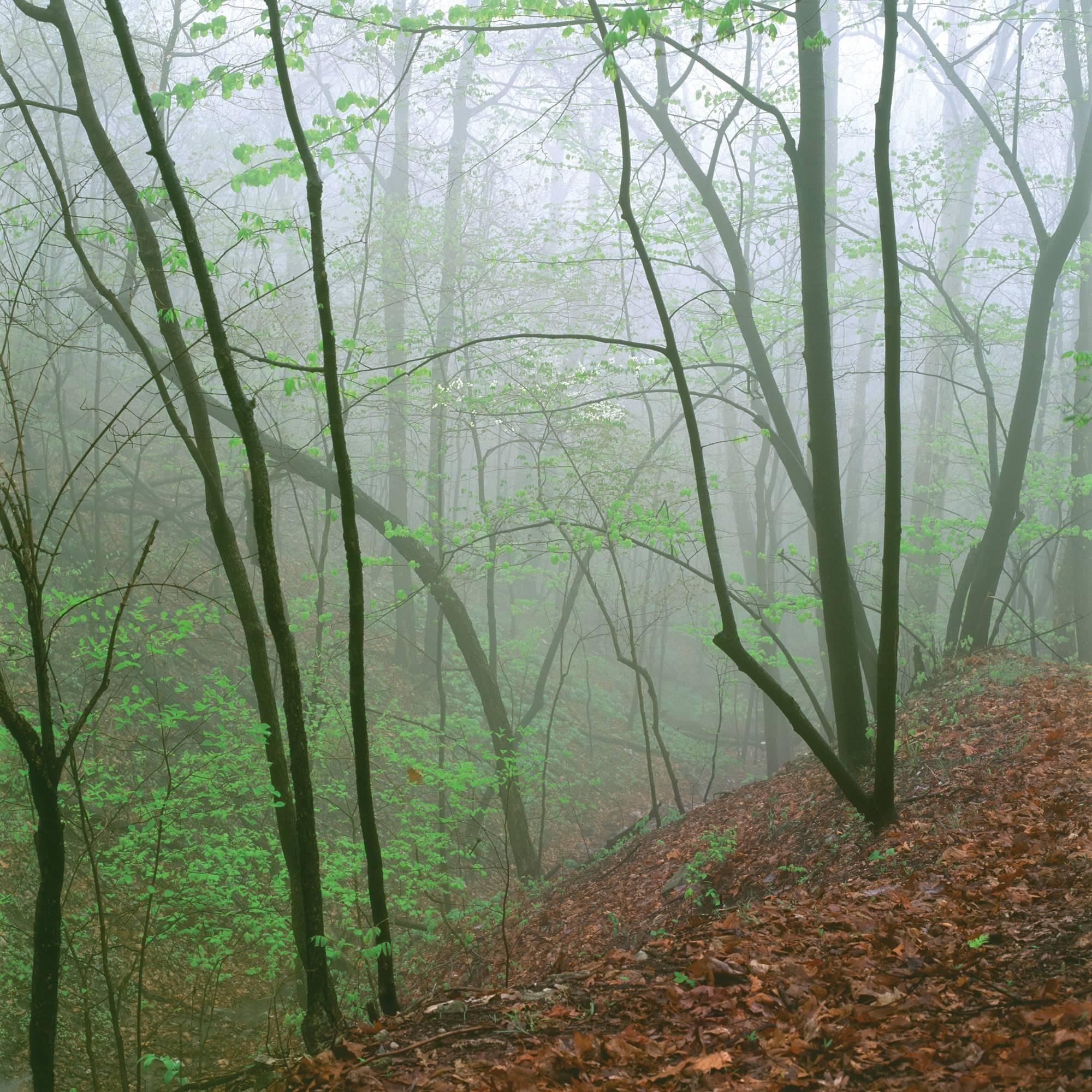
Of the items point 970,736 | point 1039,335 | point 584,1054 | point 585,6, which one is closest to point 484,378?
point 585,6

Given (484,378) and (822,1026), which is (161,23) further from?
(822,1026)

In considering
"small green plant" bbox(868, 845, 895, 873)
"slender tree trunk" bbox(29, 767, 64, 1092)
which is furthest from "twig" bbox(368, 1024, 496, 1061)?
"small green plant" bbox(868, 845, 895, 873)

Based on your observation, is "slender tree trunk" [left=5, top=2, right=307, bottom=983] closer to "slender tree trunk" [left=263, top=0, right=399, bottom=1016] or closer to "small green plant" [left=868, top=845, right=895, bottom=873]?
"slender tree trunk" [left=263, top=0, right=399, bottom=1016]

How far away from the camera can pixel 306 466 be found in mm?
9695

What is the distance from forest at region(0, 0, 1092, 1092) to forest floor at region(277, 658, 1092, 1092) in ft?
0.09

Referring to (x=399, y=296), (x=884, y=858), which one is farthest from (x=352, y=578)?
(x=399, y=296)

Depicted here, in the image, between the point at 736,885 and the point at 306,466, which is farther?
the point at 306,466

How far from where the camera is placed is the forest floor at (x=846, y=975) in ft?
8.52

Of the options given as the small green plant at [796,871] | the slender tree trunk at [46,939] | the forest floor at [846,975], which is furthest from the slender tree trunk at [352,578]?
the small green plant at [796,871]

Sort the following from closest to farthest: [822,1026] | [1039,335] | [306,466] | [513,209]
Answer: [822,1026] → [1039,335] → [306,466] → [513,209]

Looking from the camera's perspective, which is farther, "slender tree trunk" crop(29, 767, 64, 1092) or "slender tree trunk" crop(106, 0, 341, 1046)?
"slender tree trunk" crop(106, 0, 341, 1046)

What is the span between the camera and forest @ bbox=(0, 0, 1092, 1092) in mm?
3287

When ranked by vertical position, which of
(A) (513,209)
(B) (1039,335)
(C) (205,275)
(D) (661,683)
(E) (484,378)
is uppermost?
(A) (513,209)

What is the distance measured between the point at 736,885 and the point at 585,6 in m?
6.37
